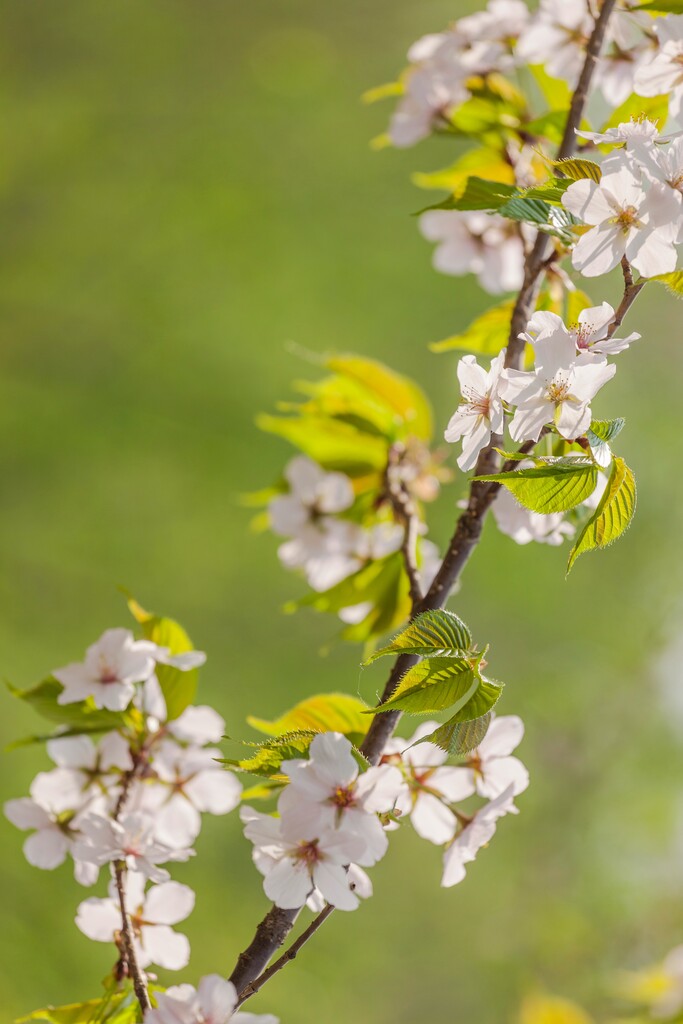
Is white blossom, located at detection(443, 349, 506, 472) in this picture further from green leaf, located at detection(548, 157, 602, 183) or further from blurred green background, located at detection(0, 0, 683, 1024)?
blurred green background, located at detection(0, 0, 683, 1024)

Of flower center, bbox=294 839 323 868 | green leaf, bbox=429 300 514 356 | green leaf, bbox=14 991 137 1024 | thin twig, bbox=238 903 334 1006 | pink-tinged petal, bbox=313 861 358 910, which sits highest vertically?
green leaf, bbox=429 300 514 356

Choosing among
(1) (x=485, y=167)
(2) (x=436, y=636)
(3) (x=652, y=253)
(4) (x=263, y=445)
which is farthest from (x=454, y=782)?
(4) (x=263, y=445)

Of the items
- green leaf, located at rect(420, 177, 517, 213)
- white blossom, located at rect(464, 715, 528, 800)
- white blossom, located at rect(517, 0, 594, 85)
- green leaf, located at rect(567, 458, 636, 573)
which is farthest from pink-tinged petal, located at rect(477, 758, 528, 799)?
white blossom, located at rect(517, 0, 594, 85)

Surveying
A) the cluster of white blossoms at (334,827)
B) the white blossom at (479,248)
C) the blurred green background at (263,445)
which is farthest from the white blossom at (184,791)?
the blurred green background at (263,445)

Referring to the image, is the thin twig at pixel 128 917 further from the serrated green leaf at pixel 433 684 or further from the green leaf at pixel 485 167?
the green leaf at pixel 485 167

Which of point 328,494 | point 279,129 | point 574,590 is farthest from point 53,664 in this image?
point 328,494

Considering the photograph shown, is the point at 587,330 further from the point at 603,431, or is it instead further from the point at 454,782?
the point at 454,782
